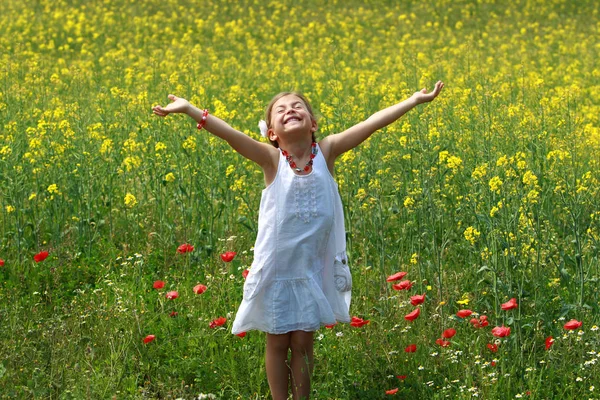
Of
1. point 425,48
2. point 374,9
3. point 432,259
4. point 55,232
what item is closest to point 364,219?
point 432,259

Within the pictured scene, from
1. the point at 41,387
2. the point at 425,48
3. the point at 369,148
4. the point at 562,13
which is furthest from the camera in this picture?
the point at 562,13

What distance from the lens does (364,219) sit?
6.78m

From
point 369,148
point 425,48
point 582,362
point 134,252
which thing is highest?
point 425,48

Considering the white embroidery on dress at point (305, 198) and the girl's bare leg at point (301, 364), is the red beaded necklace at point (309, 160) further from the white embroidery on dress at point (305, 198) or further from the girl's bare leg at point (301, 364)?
the girl's bare leg at point (301, 364)

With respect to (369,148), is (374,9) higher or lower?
higher

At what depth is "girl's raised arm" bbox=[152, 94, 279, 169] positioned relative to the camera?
14.0 feet

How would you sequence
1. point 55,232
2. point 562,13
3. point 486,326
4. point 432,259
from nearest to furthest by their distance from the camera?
point 486,326
point 432,259
point 55,232
point 562,13

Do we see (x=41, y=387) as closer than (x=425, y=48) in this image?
Yes

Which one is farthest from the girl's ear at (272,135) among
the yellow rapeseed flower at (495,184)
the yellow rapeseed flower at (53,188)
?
the yellow rapeseed flower at (53,188)

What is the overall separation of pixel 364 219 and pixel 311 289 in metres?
2.36

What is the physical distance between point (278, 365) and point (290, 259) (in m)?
0.48

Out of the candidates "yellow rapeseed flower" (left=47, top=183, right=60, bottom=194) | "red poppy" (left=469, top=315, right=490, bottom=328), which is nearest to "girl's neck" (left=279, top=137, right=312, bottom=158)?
"red poppy" (left=469, top=315, right=490, bottom=328)

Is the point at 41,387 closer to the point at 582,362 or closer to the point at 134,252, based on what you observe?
the point at 134,252

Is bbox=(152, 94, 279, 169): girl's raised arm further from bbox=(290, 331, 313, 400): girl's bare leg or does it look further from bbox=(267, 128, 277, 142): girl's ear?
bbox=(290, 331, 313, 400): girl's bare leg
